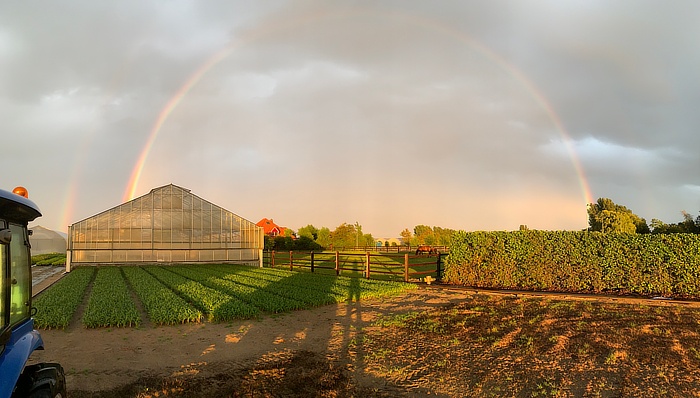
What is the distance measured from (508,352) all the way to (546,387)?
185 cm

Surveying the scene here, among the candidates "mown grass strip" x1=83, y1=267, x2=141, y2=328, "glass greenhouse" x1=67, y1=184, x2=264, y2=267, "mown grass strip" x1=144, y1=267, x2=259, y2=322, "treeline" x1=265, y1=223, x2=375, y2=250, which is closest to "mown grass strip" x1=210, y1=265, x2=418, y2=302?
"mown grass strip" x1=144, y1=267, x2=259, y2=322

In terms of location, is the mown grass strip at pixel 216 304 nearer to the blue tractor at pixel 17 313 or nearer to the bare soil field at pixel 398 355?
the bare soil field at pixel 398 355

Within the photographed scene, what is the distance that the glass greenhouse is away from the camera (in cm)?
3209

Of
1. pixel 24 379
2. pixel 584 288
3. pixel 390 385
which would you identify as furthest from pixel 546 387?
pixel 584 288

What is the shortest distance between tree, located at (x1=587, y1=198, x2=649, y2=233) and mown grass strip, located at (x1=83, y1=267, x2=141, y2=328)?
4529cm

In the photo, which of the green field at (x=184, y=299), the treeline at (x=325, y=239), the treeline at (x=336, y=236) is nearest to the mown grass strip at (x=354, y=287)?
the green field at (x=184, y=299)

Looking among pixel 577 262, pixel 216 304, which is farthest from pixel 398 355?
pixel 577 262

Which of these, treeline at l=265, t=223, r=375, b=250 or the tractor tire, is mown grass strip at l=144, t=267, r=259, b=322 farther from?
treeline at l=265, t=223, r=375, b=250

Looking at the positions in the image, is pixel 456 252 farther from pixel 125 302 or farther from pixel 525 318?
pixel 125 302

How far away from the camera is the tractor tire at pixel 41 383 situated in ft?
11.2

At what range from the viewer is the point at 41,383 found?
3516mm

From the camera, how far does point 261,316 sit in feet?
39.4

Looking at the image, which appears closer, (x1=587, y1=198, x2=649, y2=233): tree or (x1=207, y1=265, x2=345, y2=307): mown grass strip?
(x1=207, y1=265, x2=345, y2=307): mown grass strip

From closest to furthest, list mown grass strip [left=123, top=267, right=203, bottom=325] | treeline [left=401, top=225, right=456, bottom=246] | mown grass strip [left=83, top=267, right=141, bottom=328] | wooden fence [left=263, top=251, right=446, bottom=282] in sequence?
mown grass strip [left=83, top=267, right=141, bottom=328]
mown grass strip [left=123, top=267, right=203, bottom=325]
wooden fence [left=263, top=251, right=446, bottom=282]
treeline [left=401, top=225, right=456, bottom=246]
